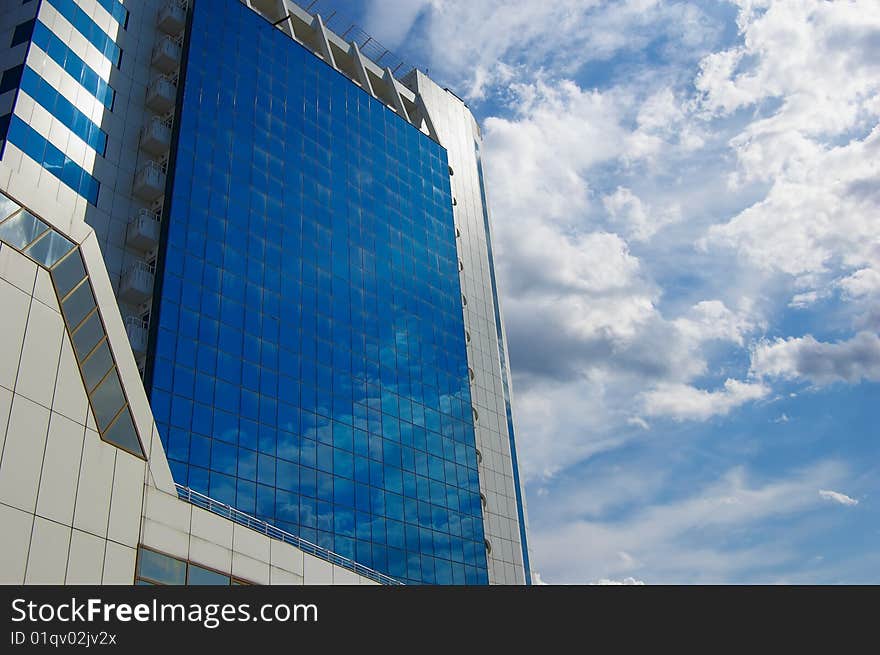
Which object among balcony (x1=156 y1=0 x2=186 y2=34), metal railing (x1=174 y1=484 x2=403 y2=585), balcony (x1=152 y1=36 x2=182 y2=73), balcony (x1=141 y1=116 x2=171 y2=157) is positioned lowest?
metal railing (x1=174 y1=484 x2=403 y2=585)

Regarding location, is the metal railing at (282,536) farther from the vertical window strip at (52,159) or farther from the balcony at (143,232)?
the vertical window strip at (52,159)

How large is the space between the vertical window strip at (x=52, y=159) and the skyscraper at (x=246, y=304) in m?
0.16

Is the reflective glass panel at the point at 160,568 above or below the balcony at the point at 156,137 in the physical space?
below

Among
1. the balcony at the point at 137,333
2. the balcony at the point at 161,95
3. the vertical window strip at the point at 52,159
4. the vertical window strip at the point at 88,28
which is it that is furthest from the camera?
the balcony at the point at 161,95

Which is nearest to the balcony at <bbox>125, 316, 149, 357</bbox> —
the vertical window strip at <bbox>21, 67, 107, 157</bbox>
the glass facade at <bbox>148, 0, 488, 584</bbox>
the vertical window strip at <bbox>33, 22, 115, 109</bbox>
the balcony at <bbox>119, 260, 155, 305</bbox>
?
the glass facade at <bbox>148, 0, 488, 584</bbox>

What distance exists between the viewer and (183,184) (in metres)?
58.0

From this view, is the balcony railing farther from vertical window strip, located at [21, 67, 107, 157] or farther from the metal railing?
the metal railing

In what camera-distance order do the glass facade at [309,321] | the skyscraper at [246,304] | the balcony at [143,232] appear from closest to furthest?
the skyscraper at [246,304]
the glass facade at [309,321]
the balcony at [143,232]

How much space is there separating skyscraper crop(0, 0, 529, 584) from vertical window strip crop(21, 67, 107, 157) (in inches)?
6.0

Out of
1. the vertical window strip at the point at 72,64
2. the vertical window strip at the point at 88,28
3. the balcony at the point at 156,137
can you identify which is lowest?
the balcony at the point at 156,137

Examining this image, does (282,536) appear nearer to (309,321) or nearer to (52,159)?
(309,321)

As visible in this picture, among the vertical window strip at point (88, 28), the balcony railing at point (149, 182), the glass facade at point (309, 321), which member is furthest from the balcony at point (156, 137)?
the vertical window strip at point (88, 28)

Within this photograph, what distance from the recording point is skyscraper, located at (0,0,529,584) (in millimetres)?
27938

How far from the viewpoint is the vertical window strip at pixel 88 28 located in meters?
57.0
